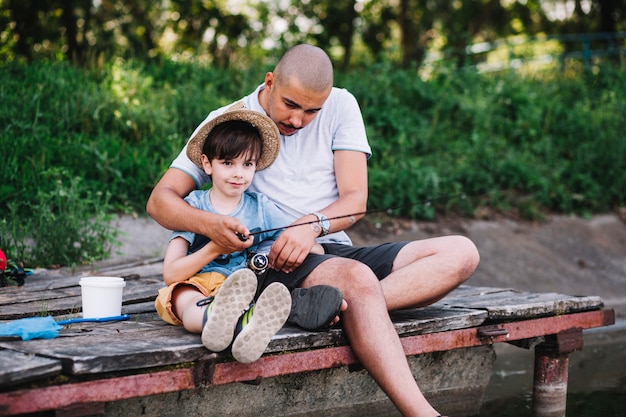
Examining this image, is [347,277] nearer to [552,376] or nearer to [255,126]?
[255,126]

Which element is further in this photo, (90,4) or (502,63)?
(502,63)

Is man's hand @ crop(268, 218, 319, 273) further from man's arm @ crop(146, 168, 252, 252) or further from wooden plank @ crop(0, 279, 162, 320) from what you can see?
wooden plank @ crop(0, 279, 162, 320)

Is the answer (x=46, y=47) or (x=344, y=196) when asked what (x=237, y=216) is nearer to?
(x=344, y=196)

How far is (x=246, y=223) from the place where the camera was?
3.41m

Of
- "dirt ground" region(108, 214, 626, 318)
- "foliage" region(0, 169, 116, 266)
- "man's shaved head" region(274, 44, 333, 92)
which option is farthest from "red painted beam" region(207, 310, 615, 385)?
"foliage" region(0, 169, 116, 266)

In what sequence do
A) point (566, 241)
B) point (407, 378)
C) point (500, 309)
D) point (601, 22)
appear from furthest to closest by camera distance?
point (601, 22) < point (566, 241) < point (500, 309) < point (407, 378)

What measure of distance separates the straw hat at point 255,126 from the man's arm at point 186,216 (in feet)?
0.43

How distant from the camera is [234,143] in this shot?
3354 mm

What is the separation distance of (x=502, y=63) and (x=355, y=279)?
41.3 feet

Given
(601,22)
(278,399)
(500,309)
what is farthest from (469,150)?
(601,22)

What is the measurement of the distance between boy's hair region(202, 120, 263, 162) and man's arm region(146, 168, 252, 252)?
21 cm

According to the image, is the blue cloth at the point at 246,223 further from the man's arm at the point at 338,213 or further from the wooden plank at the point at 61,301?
the wooden plank at the point at 61,301

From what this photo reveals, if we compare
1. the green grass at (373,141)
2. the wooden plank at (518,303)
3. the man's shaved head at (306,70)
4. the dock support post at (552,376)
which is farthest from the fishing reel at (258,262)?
the green grass at (373,141)

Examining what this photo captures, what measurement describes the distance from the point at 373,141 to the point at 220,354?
5776 mm
